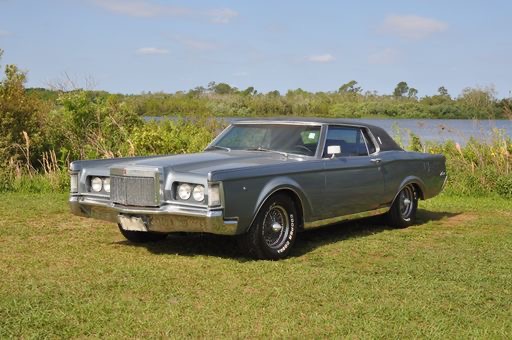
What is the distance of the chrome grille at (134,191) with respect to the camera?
697cm

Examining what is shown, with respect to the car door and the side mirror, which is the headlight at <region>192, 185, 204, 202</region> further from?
the side mirror

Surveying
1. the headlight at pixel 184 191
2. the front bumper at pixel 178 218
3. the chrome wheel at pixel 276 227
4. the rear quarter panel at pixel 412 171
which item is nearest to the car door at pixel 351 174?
the rear quarter panel at pixel 412 171

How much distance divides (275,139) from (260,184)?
1.32 meters

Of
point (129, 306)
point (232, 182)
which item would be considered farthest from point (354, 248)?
point (129, 306)

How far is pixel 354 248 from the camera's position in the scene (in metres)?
7.97

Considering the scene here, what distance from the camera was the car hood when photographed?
705 centimetres

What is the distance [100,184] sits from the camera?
766 centimetres

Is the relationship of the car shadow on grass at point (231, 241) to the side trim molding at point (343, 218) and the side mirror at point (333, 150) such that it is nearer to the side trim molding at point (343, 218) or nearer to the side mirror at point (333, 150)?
the side trim molding at point (343, 218)

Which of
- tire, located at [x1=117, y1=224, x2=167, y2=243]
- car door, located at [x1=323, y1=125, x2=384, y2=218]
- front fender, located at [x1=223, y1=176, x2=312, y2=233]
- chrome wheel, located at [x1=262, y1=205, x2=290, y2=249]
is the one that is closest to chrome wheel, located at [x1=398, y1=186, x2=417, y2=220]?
car door, located at [x1=323, y1=125, x2=384, y2=218]

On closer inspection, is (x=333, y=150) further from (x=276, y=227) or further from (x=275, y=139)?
(x=276, y=227)

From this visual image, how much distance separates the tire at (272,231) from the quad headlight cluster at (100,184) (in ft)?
5.31

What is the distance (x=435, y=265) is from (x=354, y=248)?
3.86ft

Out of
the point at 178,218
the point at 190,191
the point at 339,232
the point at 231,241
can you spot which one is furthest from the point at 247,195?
the point at 339,232

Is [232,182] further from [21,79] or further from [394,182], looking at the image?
[21,79]
